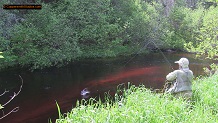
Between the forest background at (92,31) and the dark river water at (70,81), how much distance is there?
104 cm

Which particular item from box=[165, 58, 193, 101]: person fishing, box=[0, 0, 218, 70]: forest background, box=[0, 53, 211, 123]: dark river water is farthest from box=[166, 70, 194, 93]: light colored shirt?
box=[0, 0, 218, 70]: forest background

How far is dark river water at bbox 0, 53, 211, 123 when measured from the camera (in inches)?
431

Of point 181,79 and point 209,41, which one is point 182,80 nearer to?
point 181,79

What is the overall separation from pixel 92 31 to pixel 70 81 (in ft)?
22.1

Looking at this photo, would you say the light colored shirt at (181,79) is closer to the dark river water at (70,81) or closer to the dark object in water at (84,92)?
the dark river water at (70,81)

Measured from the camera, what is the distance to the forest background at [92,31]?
53.6 feet

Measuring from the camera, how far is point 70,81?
1547 centimetres

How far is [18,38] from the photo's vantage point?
16.3 m

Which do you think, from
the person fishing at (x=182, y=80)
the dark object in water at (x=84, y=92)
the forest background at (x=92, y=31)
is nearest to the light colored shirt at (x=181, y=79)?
the person fishing at (x=182, y=80)

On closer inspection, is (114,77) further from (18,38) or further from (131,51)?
(131,51)

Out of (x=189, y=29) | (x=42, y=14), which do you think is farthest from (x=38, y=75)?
(x=189, y=29)

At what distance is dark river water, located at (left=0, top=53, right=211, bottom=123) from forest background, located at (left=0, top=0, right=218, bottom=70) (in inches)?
41.1

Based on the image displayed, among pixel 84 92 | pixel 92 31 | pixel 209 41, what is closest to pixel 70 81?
pixel 84 92

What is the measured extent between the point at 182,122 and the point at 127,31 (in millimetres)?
20723
